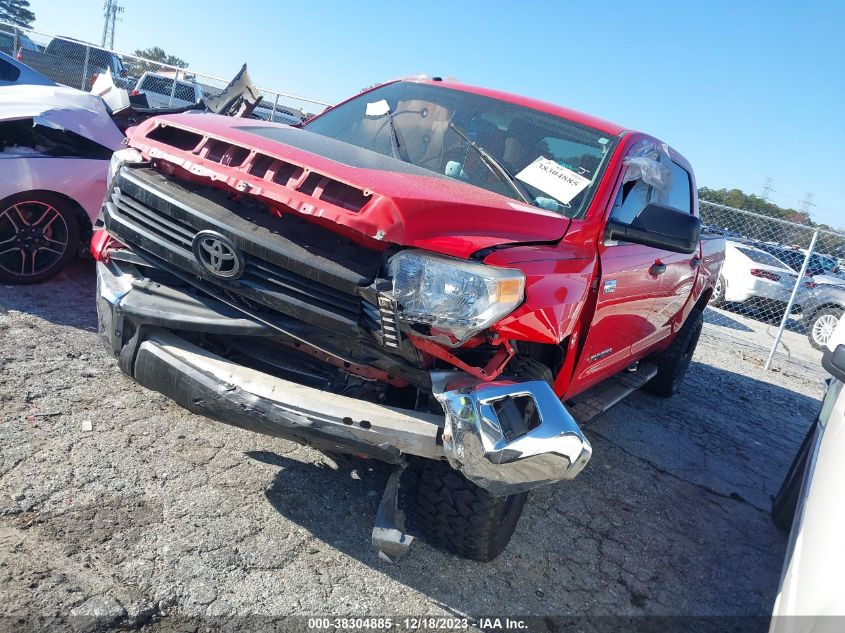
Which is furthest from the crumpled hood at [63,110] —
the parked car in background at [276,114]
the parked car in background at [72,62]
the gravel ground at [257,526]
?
the parked car in background at [72,62]

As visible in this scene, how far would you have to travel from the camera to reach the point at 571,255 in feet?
8.39

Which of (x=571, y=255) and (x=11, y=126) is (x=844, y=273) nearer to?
(x=571, y=255)

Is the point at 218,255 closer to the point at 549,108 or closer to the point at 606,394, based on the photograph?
the point at 549,108

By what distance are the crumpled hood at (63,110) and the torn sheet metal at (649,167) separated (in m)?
3.77

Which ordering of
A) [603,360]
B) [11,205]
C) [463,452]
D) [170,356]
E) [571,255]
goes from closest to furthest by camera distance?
[463,452]
[170,356]
[571,255]
[603,360]
[11,205]

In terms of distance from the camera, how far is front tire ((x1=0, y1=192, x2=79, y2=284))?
429 cm

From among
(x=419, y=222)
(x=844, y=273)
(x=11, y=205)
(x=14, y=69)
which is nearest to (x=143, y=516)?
(x=419, y=222)

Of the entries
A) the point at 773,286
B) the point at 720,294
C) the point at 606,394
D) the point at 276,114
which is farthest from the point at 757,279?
the point at 276,114

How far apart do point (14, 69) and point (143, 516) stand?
6103 mm

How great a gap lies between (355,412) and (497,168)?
150 centimetres

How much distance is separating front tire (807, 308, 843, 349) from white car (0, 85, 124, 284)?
35.8 ft

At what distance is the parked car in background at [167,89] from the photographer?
44.1 feet

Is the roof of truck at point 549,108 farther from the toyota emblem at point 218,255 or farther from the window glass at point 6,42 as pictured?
the window glass at point 6,42

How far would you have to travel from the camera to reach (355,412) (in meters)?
2.16
